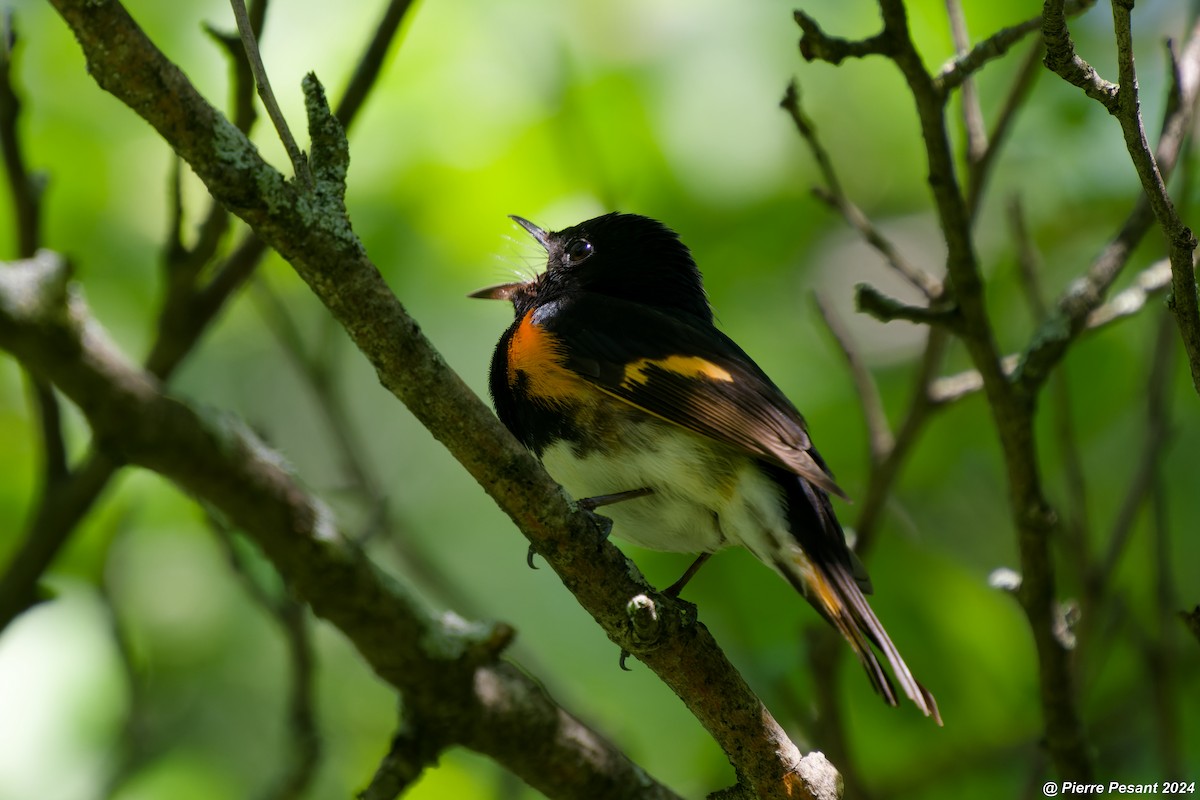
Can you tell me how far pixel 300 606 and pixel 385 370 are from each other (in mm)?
1423

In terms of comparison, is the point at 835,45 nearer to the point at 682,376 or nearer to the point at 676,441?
the point at 682,376

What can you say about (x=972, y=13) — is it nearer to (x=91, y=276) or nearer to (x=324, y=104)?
(x=324, y=104)

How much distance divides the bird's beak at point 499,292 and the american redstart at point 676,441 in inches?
19.0

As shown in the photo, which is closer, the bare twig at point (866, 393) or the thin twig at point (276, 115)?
the thin twig at point (276, 115)

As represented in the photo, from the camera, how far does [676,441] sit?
110 inches

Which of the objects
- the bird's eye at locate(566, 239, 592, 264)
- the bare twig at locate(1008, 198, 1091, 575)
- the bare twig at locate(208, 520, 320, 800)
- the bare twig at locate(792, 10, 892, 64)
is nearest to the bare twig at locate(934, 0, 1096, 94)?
→ the bare twig at locate(792, 10, 892, 64)

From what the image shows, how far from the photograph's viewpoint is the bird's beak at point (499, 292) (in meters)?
3.56

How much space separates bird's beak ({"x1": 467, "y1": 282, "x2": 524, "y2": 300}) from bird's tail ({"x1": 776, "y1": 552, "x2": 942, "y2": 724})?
135cm

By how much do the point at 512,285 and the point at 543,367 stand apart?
81 cm

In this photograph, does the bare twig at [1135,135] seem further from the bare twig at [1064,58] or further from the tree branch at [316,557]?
the tree branch at [316,557]

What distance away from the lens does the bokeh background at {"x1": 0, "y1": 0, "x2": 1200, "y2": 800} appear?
360 centimetres

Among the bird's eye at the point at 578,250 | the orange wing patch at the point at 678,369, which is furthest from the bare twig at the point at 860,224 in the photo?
the bird's eye at the point at 578,250

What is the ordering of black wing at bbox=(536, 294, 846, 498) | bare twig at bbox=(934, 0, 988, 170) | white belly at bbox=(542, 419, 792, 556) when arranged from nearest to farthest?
black wing at bbox=(536, 294, 846, 498) → white belly at bbox=(542, 419, 792, 556) → bare twig at bbox=(934, 0, 988, 170)

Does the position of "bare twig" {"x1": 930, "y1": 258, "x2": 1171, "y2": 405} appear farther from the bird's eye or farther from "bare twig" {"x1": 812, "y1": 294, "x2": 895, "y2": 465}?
the bird's eye
